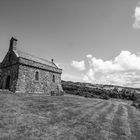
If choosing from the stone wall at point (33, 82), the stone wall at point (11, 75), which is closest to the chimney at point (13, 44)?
the stone wall at point (11, 75)

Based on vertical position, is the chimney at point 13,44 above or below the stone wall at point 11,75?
above

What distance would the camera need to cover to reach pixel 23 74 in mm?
22922

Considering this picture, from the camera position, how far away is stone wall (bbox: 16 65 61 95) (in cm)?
2241

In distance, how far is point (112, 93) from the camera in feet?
165

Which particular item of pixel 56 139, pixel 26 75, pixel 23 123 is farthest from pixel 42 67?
pixel 56 139

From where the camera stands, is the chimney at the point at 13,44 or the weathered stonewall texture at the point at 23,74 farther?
the chimney at the point at 13,44

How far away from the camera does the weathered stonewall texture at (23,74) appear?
73.4 ft

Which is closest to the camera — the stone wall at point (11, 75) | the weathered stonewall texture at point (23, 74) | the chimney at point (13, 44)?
the stone wall at point (11, 75)

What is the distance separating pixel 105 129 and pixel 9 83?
69.3ft

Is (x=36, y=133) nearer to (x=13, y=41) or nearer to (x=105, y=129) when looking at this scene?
(x=105, y=129)

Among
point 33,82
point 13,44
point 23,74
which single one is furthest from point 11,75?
point 13,44

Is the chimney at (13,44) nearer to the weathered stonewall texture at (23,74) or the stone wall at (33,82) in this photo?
the weathered stonewall texture at (23,74)

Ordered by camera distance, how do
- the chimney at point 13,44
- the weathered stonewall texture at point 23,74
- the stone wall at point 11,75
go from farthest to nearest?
the chimney at point 13,44, the weathered stonewall texture at point 23,74, the stone wall at point 11,75

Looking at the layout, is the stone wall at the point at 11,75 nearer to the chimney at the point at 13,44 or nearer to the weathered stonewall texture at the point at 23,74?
the weathered stonewall texture at the point at 23,74
